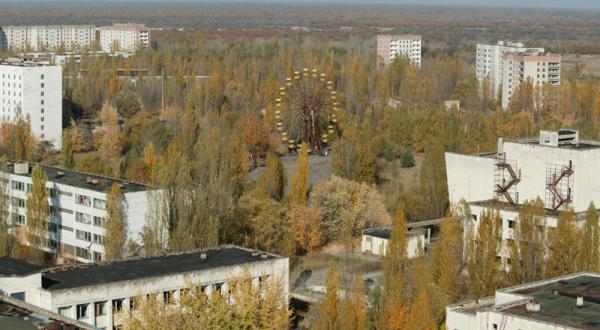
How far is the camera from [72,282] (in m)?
16.1

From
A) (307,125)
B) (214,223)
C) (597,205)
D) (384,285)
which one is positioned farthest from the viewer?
(307,125)

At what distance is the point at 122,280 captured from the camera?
16234 millimetres

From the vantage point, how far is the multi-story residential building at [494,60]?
55531 mm

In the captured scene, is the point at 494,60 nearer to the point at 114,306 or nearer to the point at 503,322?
the point at 114,306

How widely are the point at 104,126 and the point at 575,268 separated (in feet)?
75.8

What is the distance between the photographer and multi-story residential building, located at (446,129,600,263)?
21.9 metres

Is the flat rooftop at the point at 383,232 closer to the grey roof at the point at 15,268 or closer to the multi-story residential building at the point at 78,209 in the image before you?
the multi-story residential building at the point at 78,209

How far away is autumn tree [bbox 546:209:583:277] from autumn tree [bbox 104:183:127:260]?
22.7 feet

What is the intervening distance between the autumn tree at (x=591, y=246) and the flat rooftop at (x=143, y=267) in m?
4.52

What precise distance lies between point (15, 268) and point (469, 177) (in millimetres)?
10053

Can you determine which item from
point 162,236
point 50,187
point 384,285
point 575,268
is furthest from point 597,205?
point 50,187

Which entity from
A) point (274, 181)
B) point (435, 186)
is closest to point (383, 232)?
point (435, 186)

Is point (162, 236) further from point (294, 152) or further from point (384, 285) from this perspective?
point (294, 152)

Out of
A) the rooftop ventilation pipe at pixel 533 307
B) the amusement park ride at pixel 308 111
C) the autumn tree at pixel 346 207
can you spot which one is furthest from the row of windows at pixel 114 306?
the amusement park ride at pixel 308 111
